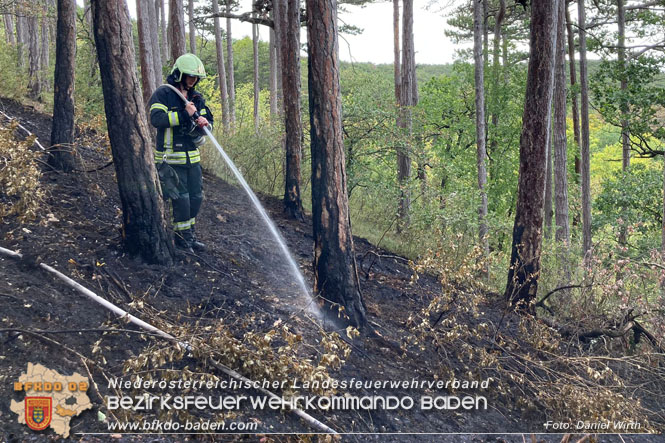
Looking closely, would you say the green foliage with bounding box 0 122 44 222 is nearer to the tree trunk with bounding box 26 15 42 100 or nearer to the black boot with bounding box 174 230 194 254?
the black boot with bounding box 174 230 194 254

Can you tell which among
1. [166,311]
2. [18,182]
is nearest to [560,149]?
[166,311]

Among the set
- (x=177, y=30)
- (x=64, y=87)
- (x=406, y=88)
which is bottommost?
(x=64, y=87)

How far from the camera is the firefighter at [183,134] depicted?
18.2ft

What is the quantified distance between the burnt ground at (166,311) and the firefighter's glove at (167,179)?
0.72 meters

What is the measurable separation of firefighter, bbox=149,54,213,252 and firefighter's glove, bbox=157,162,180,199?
0.5 inches

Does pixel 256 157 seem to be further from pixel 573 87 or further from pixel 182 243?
pixel 573 87

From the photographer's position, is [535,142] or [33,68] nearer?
[535,142]

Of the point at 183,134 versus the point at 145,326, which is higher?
the point at 183,134

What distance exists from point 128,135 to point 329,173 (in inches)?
79.2

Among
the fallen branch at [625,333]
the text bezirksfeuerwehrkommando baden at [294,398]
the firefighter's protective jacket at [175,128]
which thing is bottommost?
the fallen branch at [625,333]

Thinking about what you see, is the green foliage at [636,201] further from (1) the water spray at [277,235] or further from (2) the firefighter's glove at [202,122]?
(2) the firefighter's glove at [202,122]

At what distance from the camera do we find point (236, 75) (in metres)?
57.1

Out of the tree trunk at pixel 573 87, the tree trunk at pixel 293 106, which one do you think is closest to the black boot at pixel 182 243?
the tree trunk at pixel 293 106

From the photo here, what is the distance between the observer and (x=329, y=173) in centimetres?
504
